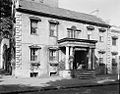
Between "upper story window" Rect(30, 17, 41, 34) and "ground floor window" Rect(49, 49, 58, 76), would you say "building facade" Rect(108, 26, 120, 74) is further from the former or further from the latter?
"upper story window" Rect(30, 17, 41, 34)

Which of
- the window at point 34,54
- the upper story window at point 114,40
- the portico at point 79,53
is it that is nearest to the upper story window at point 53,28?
the portico at point 79,53

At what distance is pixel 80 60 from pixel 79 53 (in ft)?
3.56

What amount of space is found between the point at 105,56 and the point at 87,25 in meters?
6.19

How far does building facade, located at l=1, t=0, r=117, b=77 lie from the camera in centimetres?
1934

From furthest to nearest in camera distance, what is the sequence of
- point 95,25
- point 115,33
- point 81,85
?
point 115,33 → point 95,25 → point 81,85

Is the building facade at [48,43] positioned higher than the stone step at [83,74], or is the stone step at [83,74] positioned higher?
the building facade at [48,43]

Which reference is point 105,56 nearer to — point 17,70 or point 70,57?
point 70,57

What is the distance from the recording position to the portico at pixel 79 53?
20000 millimetres

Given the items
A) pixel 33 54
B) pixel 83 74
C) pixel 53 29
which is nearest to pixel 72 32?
pixel 53 29

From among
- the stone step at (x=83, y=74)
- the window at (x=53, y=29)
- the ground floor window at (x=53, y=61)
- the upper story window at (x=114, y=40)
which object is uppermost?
the window at (x=53, y=29)

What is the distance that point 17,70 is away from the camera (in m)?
18.7

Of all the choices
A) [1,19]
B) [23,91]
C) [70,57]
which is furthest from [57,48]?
[23,91]

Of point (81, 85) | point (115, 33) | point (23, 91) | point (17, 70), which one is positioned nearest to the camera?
point (23, 91)

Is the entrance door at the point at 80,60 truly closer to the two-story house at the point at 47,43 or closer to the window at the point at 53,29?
the two-story house at the point at 47,43
